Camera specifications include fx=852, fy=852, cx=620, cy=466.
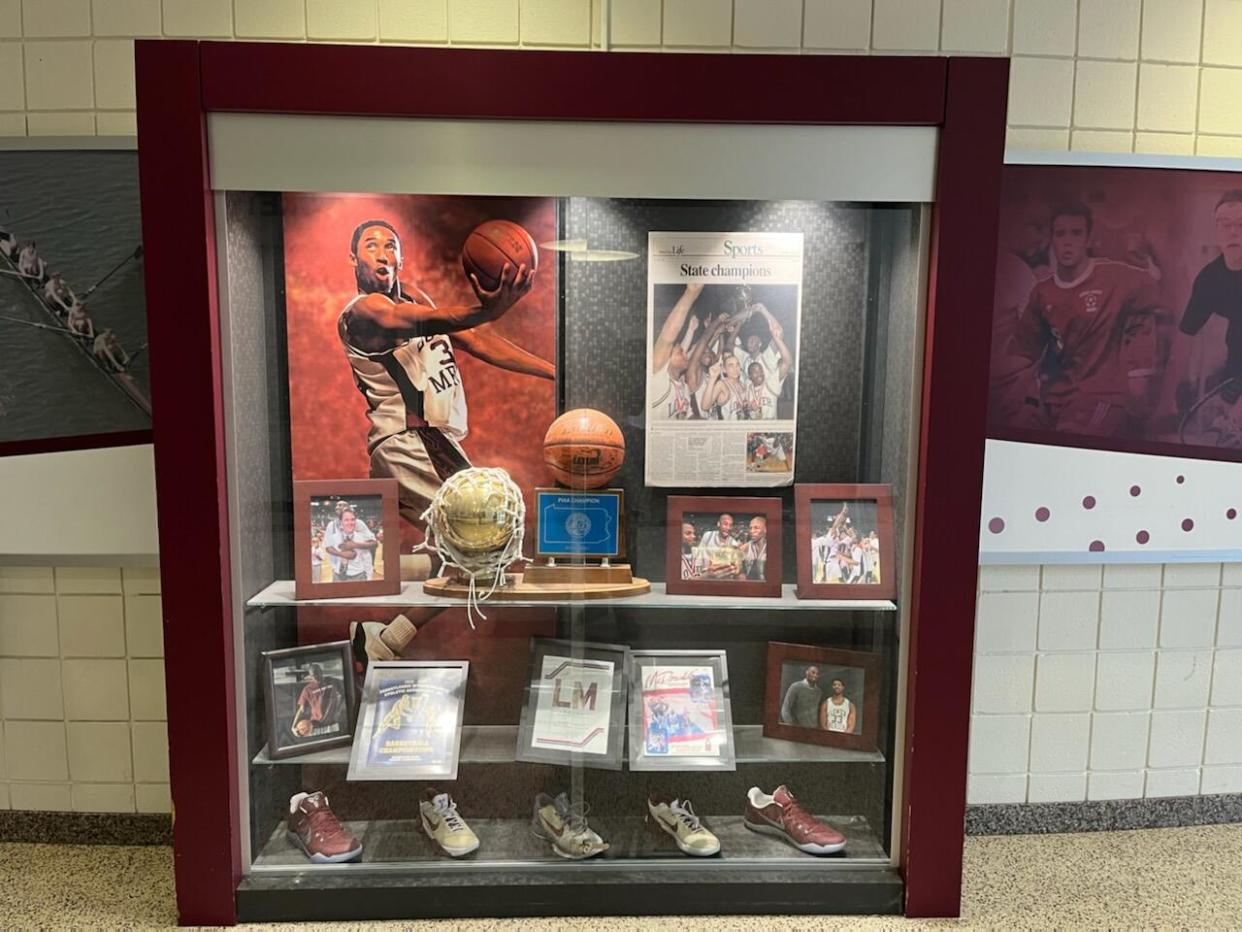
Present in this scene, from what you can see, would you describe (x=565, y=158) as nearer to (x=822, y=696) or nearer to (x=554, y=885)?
(x=822, y=696)

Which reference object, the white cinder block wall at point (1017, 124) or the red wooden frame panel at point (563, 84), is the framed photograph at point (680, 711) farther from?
the red wooden frame panel at point (563, 84)

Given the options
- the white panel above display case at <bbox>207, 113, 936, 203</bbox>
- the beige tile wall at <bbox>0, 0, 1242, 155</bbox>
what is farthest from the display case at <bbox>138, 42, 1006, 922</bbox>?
the beige tile wall at <bbox>0, 0, 1242, 155</bbox>

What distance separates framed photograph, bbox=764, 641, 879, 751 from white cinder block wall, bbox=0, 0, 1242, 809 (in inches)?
20.2

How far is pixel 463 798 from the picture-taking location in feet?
6.91

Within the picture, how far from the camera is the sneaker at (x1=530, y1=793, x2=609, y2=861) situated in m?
2.02

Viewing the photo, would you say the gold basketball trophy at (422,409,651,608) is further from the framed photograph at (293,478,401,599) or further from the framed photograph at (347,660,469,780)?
the framed photograph at (347,660,469,780)

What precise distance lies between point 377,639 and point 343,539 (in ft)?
0.89

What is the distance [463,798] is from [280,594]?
0.67 m

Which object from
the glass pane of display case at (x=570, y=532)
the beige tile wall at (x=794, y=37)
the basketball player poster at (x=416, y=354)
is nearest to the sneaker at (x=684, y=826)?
the glass pane of display case at (x=570, y=532)

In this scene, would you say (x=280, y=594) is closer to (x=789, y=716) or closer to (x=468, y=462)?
(x=468, y=462)

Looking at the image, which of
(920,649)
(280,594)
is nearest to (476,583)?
(280,594)

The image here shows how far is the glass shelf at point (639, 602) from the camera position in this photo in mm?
1999

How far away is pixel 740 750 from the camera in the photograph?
2.10 m

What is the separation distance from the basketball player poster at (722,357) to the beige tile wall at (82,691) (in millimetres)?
1429
